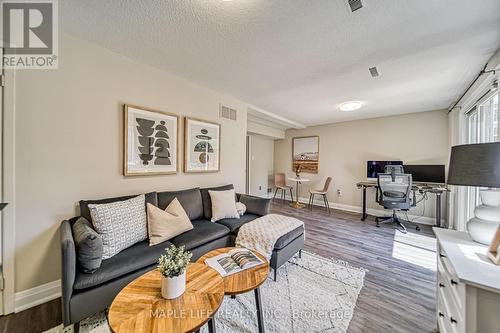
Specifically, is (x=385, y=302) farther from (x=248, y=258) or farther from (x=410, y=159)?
(x=410, y=159)

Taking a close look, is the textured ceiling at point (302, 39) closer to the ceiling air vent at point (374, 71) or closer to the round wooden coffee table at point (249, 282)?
the ceiling air vent at point (374, 71)

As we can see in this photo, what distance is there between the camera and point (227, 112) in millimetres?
3455

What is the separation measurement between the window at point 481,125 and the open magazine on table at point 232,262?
3.01 m

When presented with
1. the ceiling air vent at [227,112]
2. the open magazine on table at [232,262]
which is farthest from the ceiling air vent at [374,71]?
the open magazine on table at [232,262]

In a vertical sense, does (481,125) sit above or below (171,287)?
above

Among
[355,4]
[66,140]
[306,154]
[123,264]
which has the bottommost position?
[123,264]

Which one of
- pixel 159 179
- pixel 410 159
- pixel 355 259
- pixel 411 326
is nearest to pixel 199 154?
pixel 159 179

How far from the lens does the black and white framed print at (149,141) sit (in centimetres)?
224

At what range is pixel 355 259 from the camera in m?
2.54

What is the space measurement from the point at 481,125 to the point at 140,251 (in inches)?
185

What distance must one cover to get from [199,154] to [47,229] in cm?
182

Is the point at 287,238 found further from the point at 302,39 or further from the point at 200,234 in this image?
the point at 302,39

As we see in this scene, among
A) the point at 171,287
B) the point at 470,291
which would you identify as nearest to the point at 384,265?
the point at 470,291

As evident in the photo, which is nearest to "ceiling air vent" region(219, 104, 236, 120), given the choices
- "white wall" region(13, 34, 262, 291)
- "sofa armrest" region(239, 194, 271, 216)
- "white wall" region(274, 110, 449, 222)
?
"white wall" region(13, 34, 262, 291)
